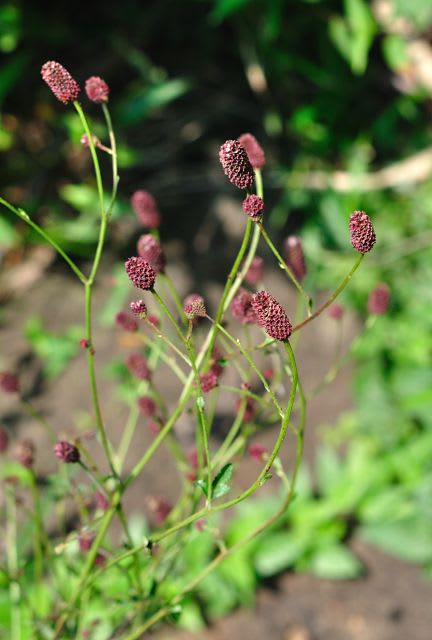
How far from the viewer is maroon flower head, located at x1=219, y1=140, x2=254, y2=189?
91cm

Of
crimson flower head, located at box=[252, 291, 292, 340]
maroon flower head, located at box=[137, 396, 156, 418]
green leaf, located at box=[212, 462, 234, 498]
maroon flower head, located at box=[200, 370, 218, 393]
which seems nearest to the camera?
crimson flower head, located at box=[252, 291, 292, 340]

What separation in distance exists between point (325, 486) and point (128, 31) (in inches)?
82.0

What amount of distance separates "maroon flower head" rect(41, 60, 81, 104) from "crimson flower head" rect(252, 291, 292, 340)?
412mm

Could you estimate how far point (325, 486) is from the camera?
280 cm

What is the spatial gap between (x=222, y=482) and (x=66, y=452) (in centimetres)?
24

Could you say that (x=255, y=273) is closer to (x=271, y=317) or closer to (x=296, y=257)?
(x=296, y=257)

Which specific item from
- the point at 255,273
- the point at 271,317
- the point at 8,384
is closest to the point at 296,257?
the point at 255,273

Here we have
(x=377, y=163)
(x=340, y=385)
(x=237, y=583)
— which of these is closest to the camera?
(x=237, y=583)

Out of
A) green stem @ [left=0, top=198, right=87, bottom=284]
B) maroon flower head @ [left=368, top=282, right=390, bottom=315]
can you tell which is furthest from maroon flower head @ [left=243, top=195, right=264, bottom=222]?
maroon flower head @ [left=368, top=282, right=390, bottom=315]

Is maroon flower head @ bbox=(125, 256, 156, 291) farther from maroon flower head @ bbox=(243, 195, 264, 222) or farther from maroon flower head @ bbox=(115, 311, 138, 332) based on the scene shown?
maroon flower head @ bbox=(115, 311, 138, 332)

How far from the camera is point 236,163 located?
3.04 feet

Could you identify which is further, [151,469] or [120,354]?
[120,354]

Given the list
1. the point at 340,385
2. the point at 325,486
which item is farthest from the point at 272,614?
the point at 340,385

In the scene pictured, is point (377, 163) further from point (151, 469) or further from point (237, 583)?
point (237, 583)
